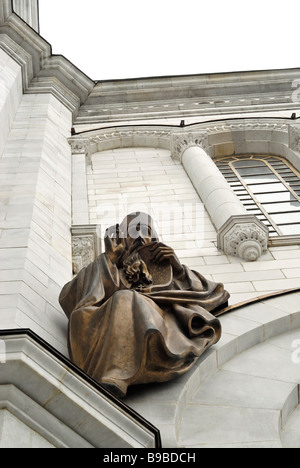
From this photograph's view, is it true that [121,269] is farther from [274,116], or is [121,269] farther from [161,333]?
[274,116]

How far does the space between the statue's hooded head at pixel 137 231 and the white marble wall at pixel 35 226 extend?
1020 millimetres

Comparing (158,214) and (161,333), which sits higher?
(158,214)

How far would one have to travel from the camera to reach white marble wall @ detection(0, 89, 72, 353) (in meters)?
7.86

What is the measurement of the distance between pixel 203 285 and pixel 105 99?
13.7m

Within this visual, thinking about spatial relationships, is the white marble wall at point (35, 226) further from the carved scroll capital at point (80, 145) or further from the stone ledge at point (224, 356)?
the stone ledge at point (224, 356)

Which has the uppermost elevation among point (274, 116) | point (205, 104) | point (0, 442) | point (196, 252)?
point (205, 104)

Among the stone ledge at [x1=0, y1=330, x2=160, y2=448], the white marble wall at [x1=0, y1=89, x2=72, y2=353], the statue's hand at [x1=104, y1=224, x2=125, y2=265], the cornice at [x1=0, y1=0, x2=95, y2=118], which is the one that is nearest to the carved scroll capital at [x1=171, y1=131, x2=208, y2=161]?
the white marble wall at [x1=0, y1=89, x2=72, y2=353]

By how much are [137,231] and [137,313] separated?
1.88m

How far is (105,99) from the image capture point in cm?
2139

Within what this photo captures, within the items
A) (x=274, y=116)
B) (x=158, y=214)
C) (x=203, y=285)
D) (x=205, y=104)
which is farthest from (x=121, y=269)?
(x=205, y=104)

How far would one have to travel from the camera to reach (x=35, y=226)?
10008mm

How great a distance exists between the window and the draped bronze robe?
580 centimetres

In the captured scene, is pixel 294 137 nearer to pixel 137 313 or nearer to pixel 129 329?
pixel 137 313

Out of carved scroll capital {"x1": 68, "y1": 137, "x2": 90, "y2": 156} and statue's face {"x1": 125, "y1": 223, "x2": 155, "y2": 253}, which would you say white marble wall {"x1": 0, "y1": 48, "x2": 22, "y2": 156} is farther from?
Result: statue's face {"x1": 125, "y1": 223, "x2": 155, "y2": 253}
